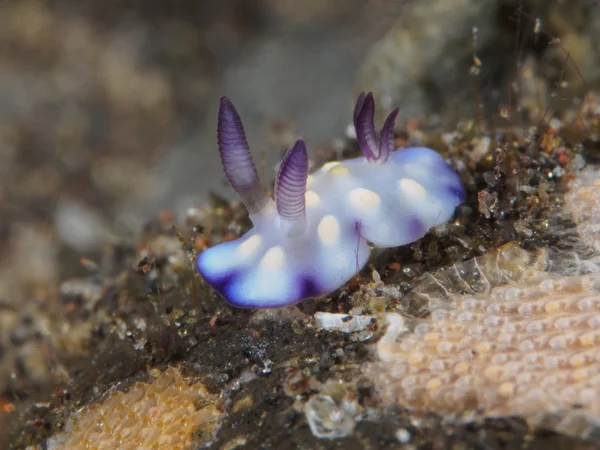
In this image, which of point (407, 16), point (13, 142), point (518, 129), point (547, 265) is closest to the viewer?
point (547, 265)

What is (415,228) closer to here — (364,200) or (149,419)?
(364,200)

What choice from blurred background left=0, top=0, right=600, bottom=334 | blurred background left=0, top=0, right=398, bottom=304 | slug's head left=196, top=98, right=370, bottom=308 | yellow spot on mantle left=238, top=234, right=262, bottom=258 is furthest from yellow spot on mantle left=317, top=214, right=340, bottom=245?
blurred background left=0, top=0, right=398, bottom=304

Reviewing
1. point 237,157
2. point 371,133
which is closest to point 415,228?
point 371,133

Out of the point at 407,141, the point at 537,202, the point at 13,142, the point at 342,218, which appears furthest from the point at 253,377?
the point at 13,142

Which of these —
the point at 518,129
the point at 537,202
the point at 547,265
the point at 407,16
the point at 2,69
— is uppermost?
the point at 2,69

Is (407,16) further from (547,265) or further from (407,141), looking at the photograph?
(547,265)

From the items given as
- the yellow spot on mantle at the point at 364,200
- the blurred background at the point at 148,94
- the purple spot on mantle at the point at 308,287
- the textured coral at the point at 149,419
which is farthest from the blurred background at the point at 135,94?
the purple spot on mantle at the point at 308,287
